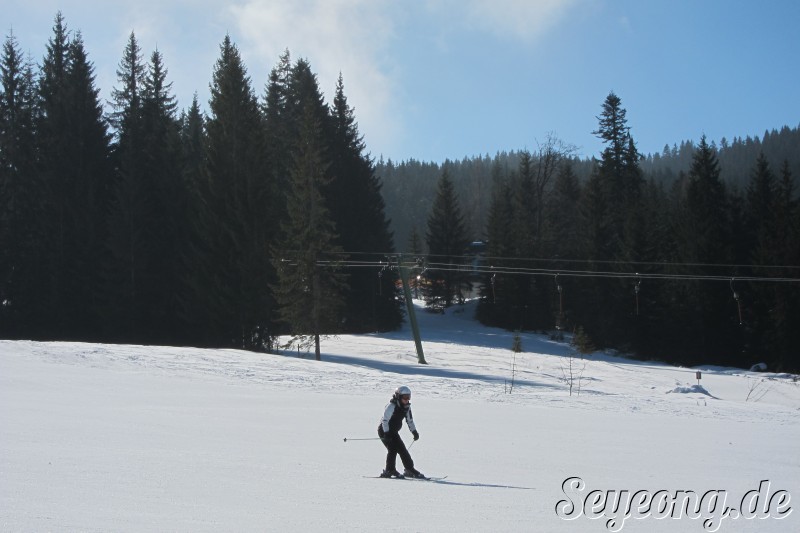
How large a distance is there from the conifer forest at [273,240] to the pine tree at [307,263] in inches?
3.5

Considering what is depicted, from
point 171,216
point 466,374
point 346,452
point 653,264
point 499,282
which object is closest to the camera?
point 346,452

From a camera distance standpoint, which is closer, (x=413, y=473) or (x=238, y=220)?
(x=413, y=473)

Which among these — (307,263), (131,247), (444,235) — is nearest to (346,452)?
(307,263)

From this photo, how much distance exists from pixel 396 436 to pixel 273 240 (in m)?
25.7

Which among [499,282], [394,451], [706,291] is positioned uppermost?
[499,282]

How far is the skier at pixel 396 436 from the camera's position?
38.0ft

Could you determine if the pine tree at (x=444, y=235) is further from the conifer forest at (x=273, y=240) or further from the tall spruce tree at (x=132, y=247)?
the tall spruce tree at (x=132, y=247)

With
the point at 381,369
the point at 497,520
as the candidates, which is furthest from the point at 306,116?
the point at 497,520

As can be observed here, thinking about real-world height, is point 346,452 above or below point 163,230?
below

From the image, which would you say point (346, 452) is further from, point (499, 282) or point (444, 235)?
point (444, 235)

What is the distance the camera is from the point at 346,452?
1334 centimetres

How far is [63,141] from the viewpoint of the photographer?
43.8 meters

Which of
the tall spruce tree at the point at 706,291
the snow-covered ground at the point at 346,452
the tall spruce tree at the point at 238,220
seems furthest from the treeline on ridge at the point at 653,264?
the snow-covered ground at the point at 346,452

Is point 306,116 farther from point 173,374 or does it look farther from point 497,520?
point 497,520
